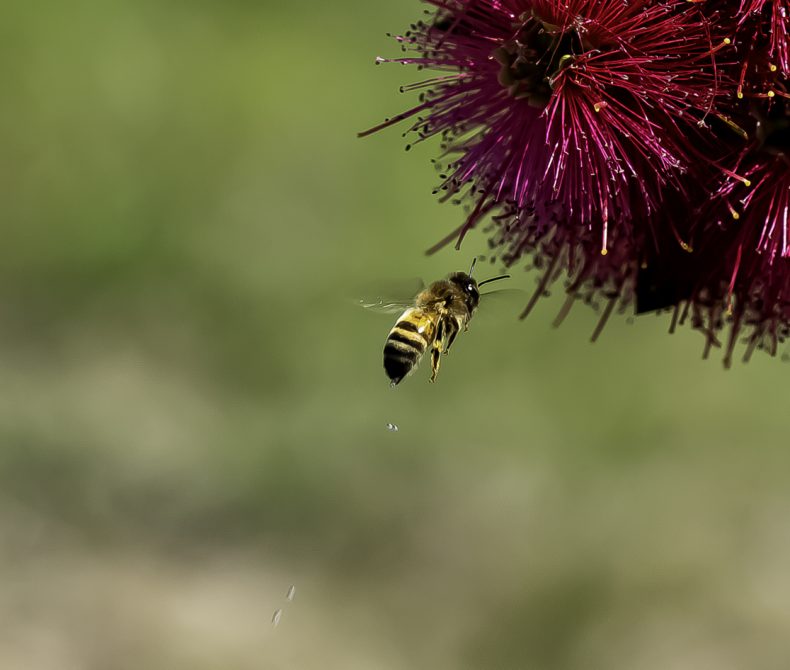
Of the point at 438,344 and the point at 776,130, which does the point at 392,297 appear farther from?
the point at 776,130

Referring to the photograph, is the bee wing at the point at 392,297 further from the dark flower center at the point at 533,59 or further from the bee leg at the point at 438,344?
the dark flower center at the point at 533,59

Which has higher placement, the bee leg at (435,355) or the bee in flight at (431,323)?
the bee in flight at (431,323)

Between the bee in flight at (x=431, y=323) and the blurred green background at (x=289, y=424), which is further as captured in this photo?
the blurred green background at (x=289, y=424)

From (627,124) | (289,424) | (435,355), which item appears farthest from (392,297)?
(289,424)

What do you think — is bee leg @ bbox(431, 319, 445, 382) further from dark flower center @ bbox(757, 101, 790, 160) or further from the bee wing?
dark flower center @ bbox(757, 101, 790, 160)

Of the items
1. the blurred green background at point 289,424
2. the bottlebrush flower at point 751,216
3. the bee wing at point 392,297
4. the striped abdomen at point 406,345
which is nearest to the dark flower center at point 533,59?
the bottlebrush flower at point 751,216
